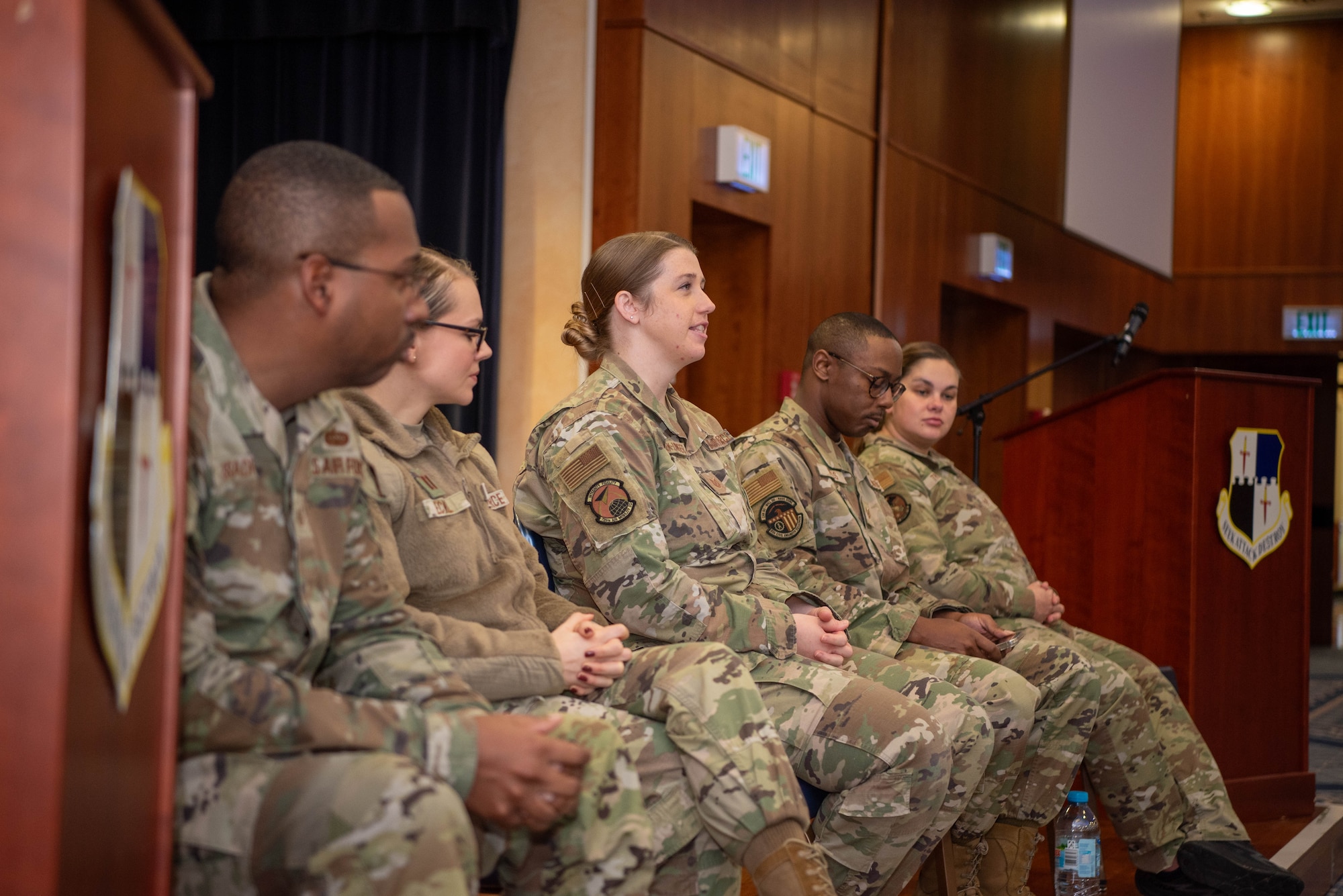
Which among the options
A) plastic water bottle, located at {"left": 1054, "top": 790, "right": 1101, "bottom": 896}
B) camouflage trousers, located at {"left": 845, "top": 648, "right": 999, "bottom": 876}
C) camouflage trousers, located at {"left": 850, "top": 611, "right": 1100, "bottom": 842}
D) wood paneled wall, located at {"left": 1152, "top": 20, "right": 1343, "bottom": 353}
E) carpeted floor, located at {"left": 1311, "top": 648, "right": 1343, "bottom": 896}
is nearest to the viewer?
camouflage trousers, located at {"left": 845, "top": 648, "right": 999, "bottom": 876}

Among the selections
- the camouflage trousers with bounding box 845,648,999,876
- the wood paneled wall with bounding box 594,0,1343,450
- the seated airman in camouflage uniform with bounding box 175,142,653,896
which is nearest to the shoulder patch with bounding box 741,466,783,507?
the camouflage trousers with bounding box 845,648,999,876

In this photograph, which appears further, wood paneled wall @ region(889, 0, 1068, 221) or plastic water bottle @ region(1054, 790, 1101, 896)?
wood paneled wall @ region(889, 0, 1068, 221)

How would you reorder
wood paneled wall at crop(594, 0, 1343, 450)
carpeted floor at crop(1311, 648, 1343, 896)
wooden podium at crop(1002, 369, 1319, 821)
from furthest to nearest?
wood paneled wall at crop(594, 0, 1343, 450), carpeted floor at crop(1311, 648, 1343, 896), wooden podium at crop(1002, 369, 1319, 821)

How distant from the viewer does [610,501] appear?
6.89ft

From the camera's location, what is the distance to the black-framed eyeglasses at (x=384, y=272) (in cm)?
139

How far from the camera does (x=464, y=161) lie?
407 centimetres

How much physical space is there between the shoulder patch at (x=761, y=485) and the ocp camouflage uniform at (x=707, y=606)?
386 millimetres

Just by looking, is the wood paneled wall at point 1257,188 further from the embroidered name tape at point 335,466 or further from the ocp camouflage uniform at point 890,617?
the embroidered name tape at point 335,466

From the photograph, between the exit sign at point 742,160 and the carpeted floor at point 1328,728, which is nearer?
the carpeted floor at point 1328,728

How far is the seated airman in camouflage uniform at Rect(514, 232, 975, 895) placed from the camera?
2088 mm

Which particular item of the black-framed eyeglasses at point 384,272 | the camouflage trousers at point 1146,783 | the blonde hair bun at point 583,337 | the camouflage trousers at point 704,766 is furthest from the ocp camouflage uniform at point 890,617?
the black-framed eyeglasses at point 384,272

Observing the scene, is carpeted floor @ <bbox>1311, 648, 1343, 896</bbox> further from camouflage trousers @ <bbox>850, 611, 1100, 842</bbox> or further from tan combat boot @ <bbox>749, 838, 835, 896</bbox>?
tan combat boot @ <bbox>749, 838, 835, 896</bbox>

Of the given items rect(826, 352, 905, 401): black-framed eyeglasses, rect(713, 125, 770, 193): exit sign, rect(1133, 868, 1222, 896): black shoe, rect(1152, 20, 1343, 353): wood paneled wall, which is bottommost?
rect(1133, 868, 1222, 896): black shoe

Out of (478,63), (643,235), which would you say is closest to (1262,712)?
(643,235)
